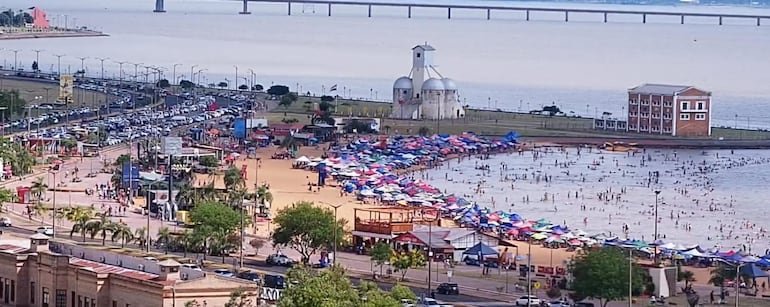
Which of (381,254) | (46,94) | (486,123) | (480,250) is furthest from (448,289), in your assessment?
(46,94)

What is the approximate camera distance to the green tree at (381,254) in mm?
38031

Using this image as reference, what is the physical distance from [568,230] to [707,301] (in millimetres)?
11590

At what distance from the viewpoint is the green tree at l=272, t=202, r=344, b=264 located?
38906 mm

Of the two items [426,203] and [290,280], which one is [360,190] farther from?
[290,280]

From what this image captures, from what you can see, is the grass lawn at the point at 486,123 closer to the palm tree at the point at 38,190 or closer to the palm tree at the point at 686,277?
the palm tree at the point at 38,190

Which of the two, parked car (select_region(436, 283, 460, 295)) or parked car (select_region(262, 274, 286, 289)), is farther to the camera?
parked car (select_region(436, 283, 460, 295))

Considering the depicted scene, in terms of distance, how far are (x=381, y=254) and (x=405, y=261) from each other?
850 mm

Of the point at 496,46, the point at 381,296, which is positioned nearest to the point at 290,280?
the point at 381,296

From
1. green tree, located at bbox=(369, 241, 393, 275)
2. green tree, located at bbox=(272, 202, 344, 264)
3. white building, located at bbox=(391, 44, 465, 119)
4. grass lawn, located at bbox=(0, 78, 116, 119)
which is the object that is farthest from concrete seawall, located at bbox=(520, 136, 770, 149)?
green tree, located at bbox=(369, 241, 393, 275)

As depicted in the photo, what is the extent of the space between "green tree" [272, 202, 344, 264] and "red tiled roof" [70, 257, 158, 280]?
13.6 metres

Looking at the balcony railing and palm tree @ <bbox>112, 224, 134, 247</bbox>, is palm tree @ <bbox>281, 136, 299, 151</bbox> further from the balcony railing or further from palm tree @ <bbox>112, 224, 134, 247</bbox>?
palm tree @ <bbox>112, 224, 134, 247</bbox>

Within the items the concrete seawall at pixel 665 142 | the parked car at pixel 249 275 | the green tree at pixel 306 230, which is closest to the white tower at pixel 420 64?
the concrete seawall at pixel 665 142

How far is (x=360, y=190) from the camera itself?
182ft

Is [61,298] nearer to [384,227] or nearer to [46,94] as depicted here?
[384,227]
